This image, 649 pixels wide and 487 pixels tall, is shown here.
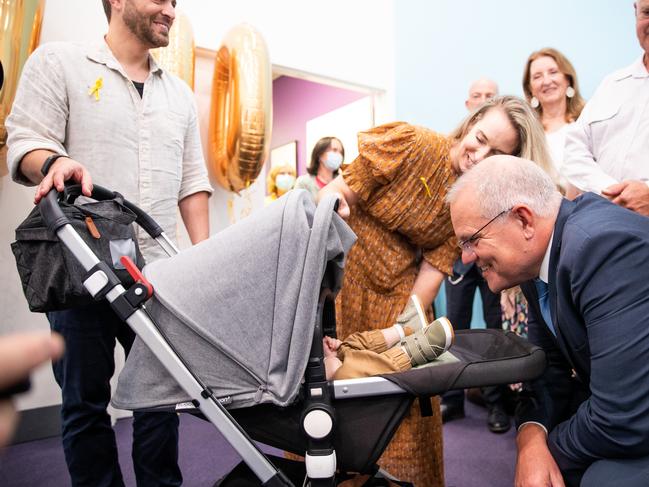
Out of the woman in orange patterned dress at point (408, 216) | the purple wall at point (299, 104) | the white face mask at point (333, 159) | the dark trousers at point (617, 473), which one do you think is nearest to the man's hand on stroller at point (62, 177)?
the woman in orange patterned dress at point (408, 216)

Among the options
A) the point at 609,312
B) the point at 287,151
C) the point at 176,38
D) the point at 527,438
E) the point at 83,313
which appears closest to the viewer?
the point at 609,312

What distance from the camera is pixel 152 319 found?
88 cm

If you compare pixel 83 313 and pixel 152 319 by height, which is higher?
pixel 152 319

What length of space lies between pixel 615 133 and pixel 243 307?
1536 mm

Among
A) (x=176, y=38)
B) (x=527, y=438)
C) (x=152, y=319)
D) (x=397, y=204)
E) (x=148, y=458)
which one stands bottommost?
(x=148, y=458)

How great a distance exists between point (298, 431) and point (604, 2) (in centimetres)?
304

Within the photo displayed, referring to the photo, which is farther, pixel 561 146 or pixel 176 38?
pixel 176 38

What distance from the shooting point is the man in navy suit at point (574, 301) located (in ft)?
2.56

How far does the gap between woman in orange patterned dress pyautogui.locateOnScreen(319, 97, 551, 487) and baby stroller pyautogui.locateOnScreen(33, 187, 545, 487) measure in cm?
38

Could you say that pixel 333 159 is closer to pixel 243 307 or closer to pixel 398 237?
pixel 398 237

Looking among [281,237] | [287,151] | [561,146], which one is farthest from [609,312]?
[287,151]

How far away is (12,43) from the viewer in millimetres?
1803

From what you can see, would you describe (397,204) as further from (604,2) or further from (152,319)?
(604,2)

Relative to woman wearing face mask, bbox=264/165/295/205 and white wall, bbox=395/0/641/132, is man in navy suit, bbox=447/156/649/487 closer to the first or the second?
white wall, bbox=395/0/641/132
